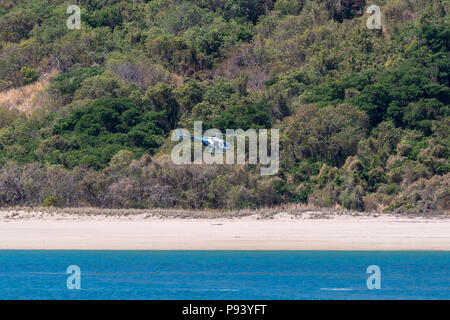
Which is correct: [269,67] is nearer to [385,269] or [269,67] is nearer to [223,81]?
[223,81]

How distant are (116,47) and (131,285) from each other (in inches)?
1849

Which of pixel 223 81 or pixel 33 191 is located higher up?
pixel 223 81

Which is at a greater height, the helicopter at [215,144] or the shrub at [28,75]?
the shrub at [28,75]

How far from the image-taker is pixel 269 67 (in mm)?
Result: 65625

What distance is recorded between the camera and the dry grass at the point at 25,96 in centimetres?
6166

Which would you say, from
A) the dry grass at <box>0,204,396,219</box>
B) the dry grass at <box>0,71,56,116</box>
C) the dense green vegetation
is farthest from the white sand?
the dry grass at <box>0,71,56,116</box>

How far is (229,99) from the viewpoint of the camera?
5684 cm

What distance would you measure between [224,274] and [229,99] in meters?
31.0

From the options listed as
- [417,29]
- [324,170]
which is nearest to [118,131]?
[324,170]

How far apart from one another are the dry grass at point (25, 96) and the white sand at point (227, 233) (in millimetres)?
28826

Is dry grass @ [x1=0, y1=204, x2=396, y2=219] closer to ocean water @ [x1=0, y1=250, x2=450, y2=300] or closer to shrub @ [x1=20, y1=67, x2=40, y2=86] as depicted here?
ocean water @ [x1=0, y1=250, x2=450, y2=300]

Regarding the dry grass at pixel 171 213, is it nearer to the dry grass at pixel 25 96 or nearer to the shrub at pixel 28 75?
the dry grass at pixel 25 96

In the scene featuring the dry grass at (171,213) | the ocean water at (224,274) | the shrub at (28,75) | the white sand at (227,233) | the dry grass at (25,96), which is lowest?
the ocean water at (224,274)

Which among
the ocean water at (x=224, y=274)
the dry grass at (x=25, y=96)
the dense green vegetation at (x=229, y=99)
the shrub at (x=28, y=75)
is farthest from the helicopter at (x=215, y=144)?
the shrub at (x=28, y=75)
